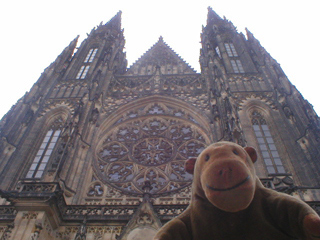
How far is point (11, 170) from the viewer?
11.1 metres

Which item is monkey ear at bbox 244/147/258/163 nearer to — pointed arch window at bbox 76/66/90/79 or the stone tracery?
the stone tracery

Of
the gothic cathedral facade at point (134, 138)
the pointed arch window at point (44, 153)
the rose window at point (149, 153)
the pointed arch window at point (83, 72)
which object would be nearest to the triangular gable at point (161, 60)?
the gothic cathedral facade at point (134, 138)

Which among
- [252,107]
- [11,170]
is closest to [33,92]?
[11,170]

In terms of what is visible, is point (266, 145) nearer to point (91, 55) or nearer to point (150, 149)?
point (150, 149)

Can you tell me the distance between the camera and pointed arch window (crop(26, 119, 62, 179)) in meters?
11.2

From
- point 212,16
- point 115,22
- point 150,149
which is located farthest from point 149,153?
point 212,16

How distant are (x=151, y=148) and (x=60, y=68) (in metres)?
9.69

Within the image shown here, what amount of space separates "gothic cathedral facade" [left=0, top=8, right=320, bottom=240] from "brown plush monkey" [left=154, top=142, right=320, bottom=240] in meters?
5.35

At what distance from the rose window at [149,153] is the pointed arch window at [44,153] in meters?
2.04

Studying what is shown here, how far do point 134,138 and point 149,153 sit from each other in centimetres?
134

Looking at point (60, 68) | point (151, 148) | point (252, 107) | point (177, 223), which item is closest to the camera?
point (177, 223)

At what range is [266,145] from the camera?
11.9 meters

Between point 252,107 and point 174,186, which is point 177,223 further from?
point 252,107

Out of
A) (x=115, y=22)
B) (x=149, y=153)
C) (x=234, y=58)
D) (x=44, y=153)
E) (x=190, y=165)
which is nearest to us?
(x=190, y=165)
